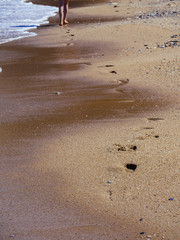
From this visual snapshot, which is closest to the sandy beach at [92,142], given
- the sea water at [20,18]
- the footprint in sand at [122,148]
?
the footprint in sand at [122,148]

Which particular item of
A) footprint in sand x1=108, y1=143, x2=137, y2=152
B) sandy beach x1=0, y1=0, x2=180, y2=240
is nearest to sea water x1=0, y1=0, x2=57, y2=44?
sandy beach x1=0, y1=0, x2=180, y2=240

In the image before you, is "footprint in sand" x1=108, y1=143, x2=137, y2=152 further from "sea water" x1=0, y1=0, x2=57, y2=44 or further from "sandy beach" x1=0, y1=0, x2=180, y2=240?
"sea water" x1=0, y1=0, x2=57, y2=44

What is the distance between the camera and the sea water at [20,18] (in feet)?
42.7

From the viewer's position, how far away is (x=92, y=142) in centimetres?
494

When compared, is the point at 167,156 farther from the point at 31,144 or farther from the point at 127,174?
the point at 31,144

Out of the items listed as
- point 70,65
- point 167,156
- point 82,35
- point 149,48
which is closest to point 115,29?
point 82,35

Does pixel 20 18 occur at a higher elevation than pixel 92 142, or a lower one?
lower

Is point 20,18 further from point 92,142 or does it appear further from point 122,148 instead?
point 122,148

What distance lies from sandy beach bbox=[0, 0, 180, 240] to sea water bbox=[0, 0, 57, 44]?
3018mm

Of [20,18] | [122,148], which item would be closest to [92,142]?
[122,148]

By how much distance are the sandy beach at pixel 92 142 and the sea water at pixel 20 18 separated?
302 centimetres

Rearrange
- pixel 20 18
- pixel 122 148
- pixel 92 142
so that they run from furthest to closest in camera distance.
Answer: pixel 20 18, pixel 92 142, pixel 122 148

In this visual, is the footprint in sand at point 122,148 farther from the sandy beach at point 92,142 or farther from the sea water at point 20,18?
the sea water at point 20,18

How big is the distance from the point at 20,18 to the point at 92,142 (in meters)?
12.6
